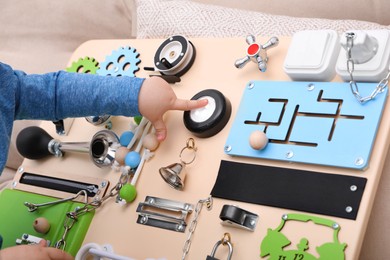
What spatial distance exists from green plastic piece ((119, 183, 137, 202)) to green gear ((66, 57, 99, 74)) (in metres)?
0.28

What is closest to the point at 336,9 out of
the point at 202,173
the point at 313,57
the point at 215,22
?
the point at 215,22

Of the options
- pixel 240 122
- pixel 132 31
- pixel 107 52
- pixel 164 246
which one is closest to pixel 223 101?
pixel 240 122

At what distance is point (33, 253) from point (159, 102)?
0.84 ft

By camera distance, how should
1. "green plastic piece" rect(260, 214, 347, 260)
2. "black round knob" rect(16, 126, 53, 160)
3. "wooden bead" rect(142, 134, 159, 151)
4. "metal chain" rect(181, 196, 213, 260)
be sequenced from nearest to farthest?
"green plastic piece" rect(260, 214, 347, 260)
"metal chain" rect(181, 196, 213, 260)
"wooden bead" rect(142, 134, 159, 151)
"black round knob" rect(16, 126, 53, 160)

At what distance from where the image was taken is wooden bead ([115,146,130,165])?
84cm

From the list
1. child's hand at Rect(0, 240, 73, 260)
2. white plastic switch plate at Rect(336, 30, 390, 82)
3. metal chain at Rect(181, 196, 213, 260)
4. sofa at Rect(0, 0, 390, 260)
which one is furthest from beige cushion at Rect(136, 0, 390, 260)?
child's hand at Rect(0, 240, 73, 260)

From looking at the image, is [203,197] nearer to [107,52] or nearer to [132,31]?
[107,52]

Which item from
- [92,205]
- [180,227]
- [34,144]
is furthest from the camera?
[34,144]

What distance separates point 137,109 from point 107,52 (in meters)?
0.23

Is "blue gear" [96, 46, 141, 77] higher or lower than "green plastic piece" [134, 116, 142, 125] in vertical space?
higher

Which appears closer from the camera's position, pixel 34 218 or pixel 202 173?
pixel 202 173

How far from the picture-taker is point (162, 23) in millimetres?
1021

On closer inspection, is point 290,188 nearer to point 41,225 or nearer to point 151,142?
point 151,142

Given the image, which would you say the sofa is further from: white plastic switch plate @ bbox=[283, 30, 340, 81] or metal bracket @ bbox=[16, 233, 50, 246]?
metal bracket @ bbox=[16, 233, 50, 246]
